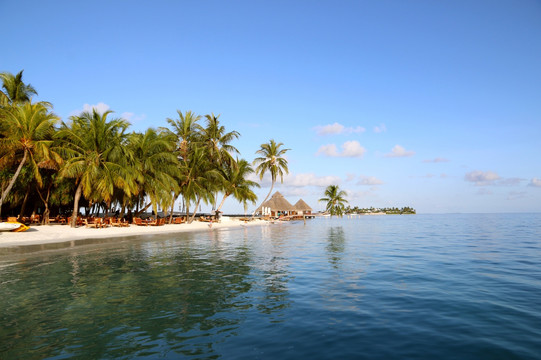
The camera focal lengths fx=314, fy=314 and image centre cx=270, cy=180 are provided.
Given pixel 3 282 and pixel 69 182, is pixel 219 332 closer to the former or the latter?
pixel 3 282

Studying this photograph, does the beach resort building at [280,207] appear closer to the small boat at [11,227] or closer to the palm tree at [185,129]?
the palm tree at [185,129]

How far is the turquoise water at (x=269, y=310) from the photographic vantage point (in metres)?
4.74

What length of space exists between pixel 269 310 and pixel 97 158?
2467 centimetres

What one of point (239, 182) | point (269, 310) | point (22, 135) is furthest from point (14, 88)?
point (269, 310)

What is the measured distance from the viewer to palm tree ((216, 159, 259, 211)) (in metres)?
45.0

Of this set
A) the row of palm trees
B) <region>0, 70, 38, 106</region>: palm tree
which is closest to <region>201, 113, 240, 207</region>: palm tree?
the row of palm trees

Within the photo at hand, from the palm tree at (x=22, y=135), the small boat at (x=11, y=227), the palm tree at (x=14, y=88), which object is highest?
the palm tree at (x=14, y=88)

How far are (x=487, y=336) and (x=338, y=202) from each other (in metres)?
67.5

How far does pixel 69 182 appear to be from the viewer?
32406 mm

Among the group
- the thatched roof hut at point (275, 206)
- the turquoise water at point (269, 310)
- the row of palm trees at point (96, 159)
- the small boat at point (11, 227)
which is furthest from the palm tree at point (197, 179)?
the thatched roof hut at point (275, 206)

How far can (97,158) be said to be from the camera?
26.1 meters

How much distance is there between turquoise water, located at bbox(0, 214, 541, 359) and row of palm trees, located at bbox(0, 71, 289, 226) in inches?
554

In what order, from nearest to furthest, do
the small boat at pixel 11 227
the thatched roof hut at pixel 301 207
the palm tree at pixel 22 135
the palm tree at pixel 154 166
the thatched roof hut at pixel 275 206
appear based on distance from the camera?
the small boat at pixel 11 227 → the palm tree at pixel 22 135 → the palm tree at pixel 154 166 → the thatched roof hut at pixel 275 206 → the thatched roof hut at pixel 301 207

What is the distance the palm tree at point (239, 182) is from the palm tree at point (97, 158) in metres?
17.6
